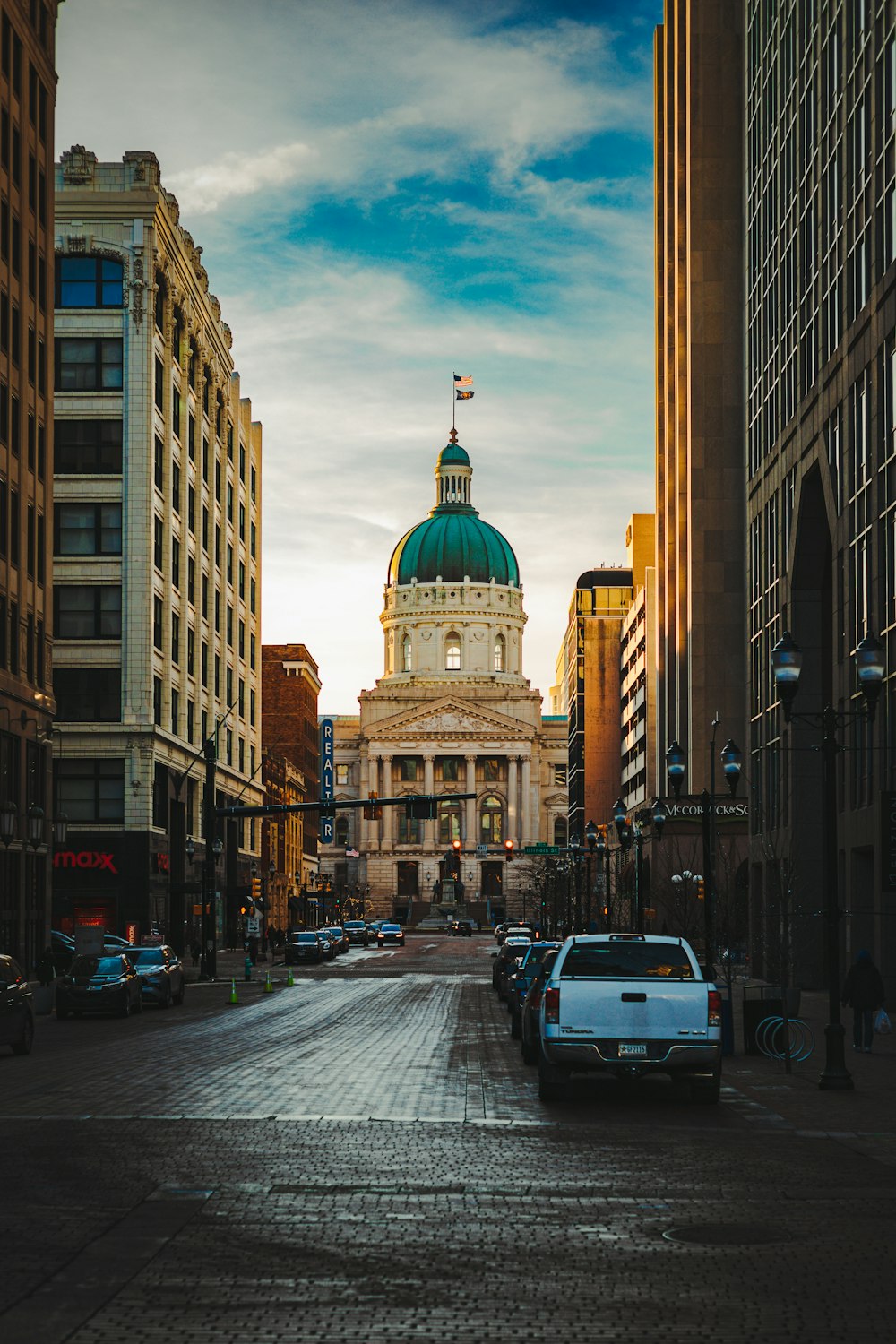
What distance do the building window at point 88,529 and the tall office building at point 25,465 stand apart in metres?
13.9

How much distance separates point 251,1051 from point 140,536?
43.8 meters

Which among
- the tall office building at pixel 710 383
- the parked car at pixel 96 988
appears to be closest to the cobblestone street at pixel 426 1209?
the parked car at pixel 96 988

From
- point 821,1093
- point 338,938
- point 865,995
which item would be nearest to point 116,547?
point 338,938

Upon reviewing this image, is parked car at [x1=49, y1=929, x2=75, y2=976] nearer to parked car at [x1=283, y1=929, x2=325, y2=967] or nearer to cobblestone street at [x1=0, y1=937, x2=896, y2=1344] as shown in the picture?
parked car at [x1=283, y1=929, x2=325, y2=967]

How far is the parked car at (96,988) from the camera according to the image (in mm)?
39938

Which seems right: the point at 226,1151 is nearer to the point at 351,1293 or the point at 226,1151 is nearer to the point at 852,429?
the point at 351,1293

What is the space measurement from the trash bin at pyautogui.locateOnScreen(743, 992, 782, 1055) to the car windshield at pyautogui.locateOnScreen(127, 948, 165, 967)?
1793 cm

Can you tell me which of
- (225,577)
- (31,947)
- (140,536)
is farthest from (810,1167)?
(225,577)

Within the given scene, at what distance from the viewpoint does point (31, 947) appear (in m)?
54.9

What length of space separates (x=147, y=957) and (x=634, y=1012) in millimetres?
25264

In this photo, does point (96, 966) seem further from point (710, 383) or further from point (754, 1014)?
point (710, 383)

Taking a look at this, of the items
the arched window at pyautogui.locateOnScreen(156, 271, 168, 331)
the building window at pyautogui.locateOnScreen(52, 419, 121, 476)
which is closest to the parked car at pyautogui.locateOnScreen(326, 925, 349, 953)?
the building window at pyautogui.locateOnScreen(52, 419, 121, 476)

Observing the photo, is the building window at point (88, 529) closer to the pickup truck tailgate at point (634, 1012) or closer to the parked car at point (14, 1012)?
the parked car at point (14, 1012)

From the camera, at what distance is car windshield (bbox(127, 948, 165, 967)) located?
44.1 metres
